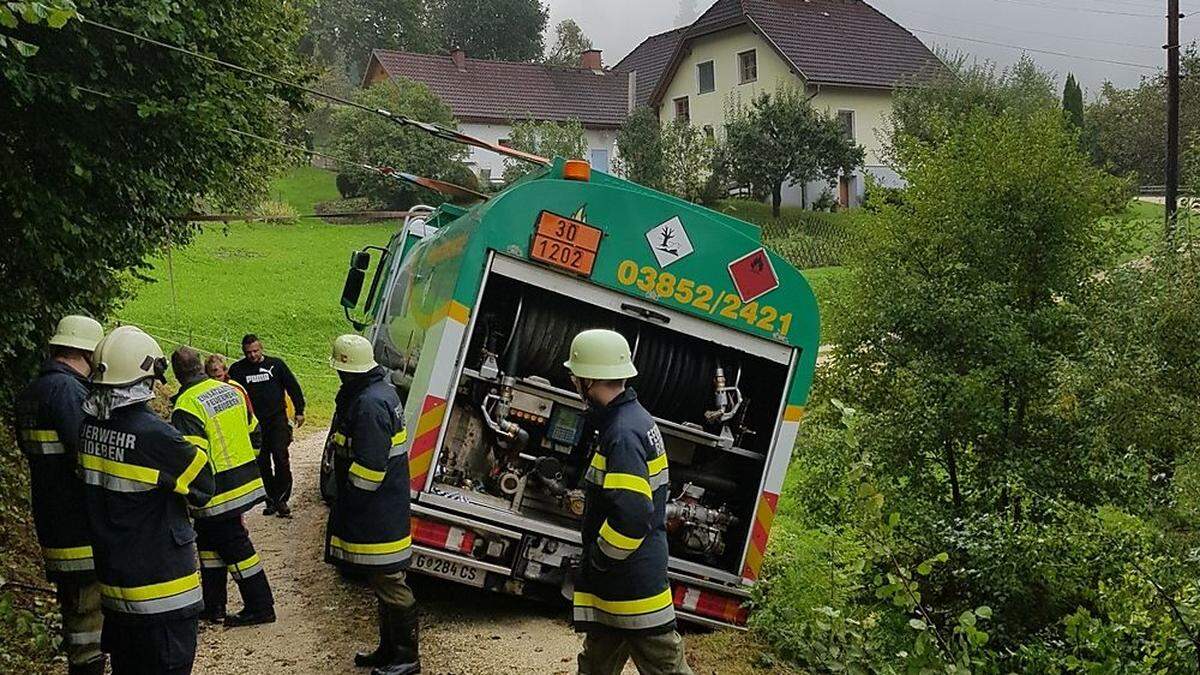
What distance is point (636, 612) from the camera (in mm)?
4695

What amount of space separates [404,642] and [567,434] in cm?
160

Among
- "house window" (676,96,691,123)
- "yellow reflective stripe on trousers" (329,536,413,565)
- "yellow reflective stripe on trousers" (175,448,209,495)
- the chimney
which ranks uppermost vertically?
the chimney

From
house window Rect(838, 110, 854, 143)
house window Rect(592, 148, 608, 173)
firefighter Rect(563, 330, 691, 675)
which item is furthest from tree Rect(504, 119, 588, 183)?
firefighter Rect(563, 330, 691, 675)

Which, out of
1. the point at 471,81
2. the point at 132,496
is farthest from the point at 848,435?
the point at 471,81

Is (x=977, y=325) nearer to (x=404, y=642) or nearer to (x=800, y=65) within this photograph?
(x=404, y=642)

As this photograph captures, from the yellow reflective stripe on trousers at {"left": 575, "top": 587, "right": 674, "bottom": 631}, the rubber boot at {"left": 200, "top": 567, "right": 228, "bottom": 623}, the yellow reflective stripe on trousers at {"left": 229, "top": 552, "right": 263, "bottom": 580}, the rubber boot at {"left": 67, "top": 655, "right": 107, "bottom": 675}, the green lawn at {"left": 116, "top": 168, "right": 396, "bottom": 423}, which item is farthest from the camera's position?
the green lawn at {"left": 116, "top": 168, "right": 396, "bottom": 423}

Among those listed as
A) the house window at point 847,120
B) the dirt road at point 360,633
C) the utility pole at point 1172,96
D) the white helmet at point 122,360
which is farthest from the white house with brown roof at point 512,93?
the white helmet at point 122,360

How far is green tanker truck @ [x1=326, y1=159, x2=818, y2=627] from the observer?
630 centimetres

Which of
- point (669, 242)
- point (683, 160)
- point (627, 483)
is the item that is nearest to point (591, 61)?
point (683, 160)

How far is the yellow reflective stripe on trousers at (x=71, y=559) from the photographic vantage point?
512 cm

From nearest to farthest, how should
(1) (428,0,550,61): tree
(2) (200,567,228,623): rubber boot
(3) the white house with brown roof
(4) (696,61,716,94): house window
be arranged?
(2) (200,567,228,623): rubber boot, (4) (696,61,716,94): house window, (3) the white house with brown roof, (1) (428,0,550,61): tree

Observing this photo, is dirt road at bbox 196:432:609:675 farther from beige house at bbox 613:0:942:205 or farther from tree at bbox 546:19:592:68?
tree at bbox 546:19:592:68

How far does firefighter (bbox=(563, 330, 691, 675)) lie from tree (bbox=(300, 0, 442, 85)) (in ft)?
181

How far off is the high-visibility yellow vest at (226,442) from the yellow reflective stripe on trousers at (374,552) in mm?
832
